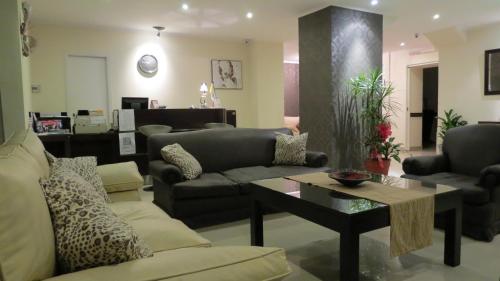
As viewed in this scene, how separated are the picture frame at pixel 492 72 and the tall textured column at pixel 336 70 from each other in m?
2.60

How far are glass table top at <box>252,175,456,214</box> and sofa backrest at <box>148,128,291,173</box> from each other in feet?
4.10

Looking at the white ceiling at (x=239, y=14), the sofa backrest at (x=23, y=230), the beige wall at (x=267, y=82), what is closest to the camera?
the sofa backrest at (x=23, y=230)

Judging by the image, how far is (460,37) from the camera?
22.5ft

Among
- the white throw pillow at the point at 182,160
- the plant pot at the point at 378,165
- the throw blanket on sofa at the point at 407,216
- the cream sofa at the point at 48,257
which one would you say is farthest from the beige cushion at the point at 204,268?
the plant pot at the point at 378,165

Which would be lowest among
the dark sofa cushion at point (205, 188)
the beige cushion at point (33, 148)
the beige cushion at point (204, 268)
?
the dark sofa cushion at point (205, 188)

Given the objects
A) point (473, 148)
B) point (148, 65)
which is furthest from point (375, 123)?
point (148, 65)

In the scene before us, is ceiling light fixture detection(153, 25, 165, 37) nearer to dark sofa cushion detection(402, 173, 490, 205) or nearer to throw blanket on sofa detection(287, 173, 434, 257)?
dark sofa cushion detection(402, 173, 490, 205)

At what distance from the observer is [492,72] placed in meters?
6.57

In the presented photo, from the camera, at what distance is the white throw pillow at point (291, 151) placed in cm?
397

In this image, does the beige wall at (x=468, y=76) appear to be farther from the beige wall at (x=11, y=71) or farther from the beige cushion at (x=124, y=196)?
the beige wall at (x=11, y=71)

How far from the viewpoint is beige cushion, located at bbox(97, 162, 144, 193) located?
2557 mm

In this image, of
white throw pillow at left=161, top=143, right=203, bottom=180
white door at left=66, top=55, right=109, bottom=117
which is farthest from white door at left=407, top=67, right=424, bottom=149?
white throw pillow at left=161, top=143, right=203, bottom=180

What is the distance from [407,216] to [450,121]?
592cm

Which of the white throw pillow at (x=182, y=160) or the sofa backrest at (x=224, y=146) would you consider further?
the sofa backrest at (x=224, y=146)
